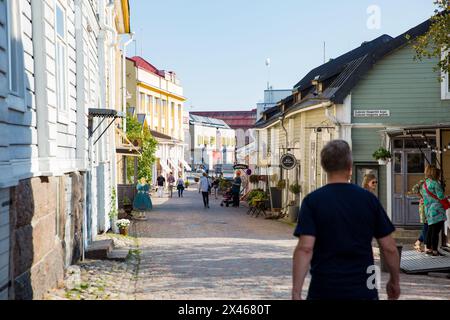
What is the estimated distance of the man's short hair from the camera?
509 cm

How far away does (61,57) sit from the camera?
11.9 metres

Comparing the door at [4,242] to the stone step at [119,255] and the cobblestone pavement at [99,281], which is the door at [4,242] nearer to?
the cobblestone pavement at [99,281]

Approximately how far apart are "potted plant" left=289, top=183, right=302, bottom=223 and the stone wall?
16480 millimetres

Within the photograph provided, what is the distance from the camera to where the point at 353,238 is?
16.3ft

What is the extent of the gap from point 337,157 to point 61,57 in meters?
7.61

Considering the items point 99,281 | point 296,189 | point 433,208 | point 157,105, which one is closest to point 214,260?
point 99,281

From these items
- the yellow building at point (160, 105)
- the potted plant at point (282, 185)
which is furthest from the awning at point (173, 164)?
the potted plant at point (282, 185)

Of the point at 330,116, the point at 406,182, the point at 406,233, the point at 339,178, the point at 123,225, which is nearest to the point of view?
the point at 339,178

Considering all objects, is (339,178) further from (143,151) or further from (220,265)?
(143,151)

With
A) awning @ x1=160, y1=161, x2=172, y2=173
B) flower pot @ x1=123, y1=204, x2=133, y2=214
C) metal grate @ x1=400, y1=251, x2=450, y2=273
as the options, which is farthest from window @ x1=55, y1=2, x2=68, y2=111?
awning @ x1=160, y1=161, x2=172, y2=173

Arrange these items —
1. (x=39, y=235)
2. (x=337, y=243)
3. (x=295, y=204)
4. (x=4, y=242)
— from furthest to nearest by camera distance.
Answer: (x=295, y=204) < (x=39, y=235) < (x=4, y=242) < (x=337, y=243)

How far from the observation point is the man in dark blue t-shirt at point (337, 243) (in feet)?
16.2

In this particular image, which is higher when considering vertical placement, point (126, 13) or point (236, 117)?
point (236, 117)
